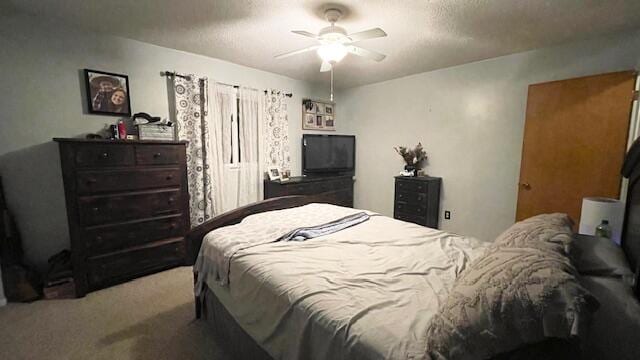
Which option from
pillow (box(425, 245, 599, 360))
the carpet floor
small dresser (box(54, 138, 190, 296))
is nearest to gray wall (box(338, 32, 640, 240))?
pillow (box(425, 245, 599, 360))

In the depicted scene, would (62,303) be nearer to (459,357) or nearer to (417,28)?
(459,357)

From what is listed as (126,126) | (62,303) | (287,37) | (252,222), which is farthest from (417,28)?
(62,303)

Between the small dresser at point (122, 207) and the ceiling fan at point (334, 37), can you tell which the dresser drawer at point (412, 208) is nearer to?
the ceiling fan at point (334, 37)

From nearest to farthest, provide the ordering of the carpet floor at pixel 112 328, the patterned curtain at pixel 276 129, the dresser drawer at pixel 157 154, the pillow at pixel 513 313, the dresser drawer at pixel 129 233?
the pillow at pixel 513 313
the carpet floor at pixel 112 328
the dresser drawer at pixel 129 233
the dresser drawer at pixel 157 154
the patterned curtain at pixel 276 129

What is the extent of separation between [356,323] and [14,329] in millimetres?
2572

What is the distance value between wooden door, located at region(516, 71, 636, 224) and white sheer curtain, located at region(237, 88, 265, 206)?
327cm

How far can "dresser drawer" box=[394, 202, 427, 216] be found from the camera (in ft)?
12.1

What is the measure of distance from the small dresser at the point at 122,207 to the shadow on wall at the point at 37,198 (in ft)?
1.72

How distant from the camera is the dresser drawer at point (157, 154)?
2.53 meters

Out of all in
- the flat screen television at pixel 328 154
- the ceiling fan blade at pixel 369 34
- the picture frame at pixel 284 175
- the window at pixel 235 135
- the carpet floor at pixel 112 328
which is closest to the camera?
the carpet floor at pixel 112 328

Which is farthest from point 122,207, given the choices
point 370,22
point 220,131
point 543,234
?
point 543,234

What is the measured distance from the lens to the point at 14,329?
1.89 metres

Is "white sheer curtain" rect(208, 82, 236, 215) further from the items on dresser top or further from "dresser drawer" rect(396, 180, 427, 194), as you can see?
"dresser drawer" rect(396, 180, 427, 194)

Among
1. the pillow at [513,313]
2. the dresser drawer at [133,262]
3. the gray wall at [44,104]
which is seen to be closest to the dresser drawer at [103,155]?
the gray wall at [44,104]
